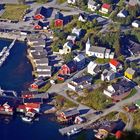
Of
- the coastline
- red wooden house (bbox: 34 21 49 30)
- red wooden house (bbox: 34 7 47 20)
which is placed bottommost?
the coastline

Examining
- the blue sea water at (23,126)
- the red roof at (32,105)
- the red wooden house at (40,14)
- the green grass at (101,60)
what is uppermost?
the red wooden house at (40,14)

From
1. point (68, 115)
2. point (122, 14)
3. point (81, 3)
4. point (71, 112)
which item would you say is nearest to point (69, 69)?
point (71, 112)

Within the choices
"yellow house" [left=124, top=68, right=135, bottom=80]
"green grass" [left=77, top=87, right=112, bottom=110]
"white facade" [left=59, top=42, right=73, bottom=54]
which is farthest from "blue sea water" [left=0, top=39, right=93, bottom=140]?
"yellow house" [left=124, top=68, right=135, bottom=80]

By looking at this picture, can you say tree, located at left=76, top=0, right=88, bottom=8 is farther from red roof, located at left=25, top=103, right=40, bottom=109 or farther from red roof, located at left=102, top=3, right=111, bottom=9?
red roof, located at left=25, top=103, right=40, bottom=109

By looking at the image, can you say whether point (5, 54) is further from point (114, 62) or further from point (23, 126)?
point (23, 126)

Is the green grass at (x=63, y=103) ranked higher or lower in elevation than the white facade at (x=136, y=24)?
lower

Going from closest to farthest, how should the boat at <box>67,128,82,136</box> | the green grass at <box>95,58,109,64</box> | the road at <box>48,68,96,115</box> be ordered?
the boat at <box>67,128,82,136</box>, the road at <box>48,68,96,115</box>, the green grass at <box>95,58,109,64</box>

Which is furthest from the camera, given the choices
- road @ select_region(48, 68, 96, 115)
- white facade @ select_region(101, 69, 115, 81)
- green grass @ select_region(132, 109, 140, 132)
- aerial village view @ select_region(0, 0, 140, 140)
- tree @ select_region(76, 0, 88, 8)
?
tree @ select_region(76, 0, 88, 8)

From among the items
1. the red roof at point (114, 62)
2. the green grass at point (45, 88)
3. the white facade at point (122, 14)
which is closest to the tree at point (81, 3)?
the white facade at point (122, 14)

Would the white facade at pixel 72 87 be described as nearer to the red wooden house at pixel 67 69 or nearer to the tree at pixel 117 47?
the red wooden house at pixel 67 69

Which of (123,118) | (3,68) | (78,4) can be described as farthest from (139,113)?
(78,4)
